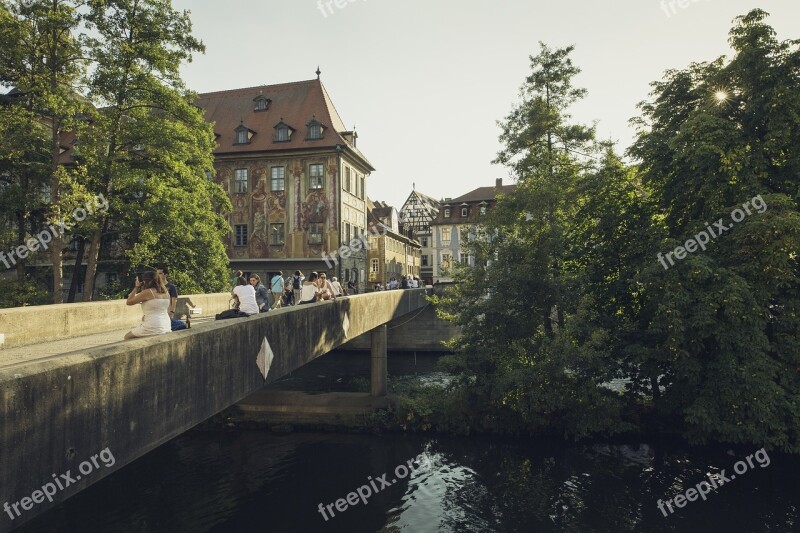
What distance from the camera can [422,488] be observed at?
14.4 meters

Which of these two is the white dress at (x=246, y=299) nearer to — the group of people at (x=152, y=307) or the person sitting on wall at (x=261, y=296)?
the group of people at (x=152, y=307)

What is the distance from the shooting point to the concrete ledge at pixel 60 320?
31.3 ft

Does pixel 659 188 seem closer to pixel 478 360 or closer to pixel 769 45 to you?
pixel 769 45

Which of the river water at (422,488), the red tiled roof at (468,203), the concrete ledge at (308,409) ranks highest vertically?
the red tiled roof at (468,203)

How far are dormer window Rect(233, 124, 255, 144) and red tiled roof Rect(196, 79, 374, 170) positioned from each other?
0.28 meters

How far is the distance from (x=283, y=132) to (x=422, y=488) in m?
32.4

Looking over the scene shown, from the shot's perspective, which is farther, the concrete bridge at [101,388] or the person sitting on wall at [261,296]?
the person sitting on wall at [261,296]

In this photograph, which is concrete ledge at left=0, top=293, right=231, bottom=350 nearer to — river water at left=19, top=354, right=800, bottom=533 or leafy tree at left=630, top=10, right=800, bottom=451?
river water at left=19, top=354, right=800, bottom=533

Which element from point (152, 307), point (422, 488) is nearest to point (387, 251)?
point (422, 488)

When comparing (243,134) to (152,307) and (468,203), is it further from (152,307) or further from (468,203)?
(152,307)

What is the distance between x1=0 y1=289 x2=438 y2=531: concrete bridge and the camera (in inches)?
165

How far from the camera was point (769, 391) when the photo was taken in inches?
527

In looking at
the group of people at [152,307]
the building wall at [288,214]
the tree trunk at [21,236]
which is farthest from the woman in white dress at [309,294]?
the building wall at [288,214]

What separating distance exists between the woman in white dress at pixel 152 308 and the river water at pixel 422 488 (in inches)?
290
